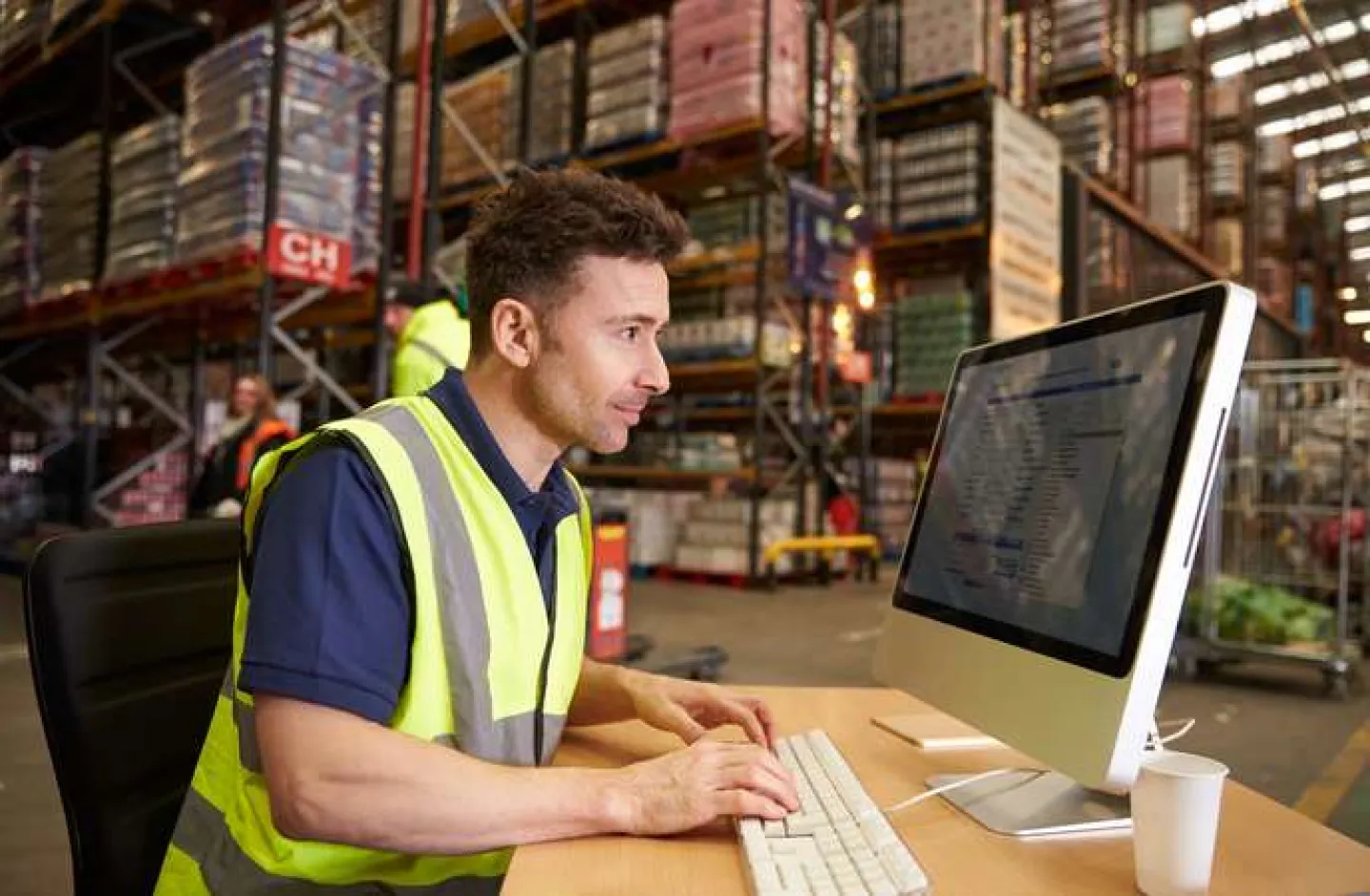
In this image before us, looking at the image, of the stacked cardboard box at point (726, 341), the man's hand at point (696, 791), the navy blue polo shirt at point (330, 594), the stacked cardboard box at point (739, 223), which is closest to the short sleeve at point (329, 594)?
the navy blue polo shirt at point (330, 594)

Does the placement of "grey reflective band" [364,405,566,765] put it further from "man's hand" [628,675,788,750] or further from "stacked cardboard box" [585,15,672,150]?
"stacked cardboard box" [585,15,672,150]

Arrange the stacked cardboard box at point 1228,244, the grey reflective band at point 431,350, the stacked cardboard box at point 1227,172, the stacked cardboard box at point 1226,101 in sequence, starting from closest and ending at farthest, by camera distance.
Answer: the grey reflective band at point 431,350 < the stacked cardboard box at point 1227,172 < the stacked cardboard box at point 1228,244 < the stacked cardboard box at point 1226,101

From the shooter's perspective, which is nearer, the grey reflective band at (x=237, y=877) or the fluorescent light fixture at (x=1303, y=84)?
the grey reflective band at (x=237, y=877)

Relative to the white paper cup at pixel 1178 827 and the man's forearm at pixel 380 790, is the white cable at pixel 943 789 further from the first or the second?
the man's forearm at pixel 380 790

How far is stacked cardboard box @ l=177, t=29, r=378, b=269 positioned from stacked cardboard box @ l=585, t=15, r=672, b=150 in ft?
7.41

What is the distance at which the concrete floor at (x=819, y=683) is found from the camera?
9.43 ft

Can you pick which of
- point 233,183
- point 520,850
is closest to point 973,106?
point 233,183

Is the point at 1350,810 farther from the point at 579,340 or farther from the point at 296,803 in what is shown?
the point at 296,803

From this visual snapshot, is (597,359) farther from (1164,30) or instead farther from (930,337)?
(1164,30)

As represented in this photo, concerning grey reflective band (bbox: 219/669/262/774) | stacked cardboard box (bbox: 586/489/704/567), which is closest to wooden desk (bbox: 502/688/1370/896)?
grey reflective band (bbox: 219/669/262/774)

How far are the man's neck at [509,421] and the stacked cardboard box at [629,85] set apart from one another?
6865 mm

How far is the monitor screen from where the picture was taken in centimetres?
98

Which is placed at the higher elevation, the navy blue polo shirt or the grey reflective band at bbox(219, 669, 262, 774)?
the navy blue polo shirt

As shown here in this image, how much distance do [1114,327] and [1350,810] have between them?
285 cm
